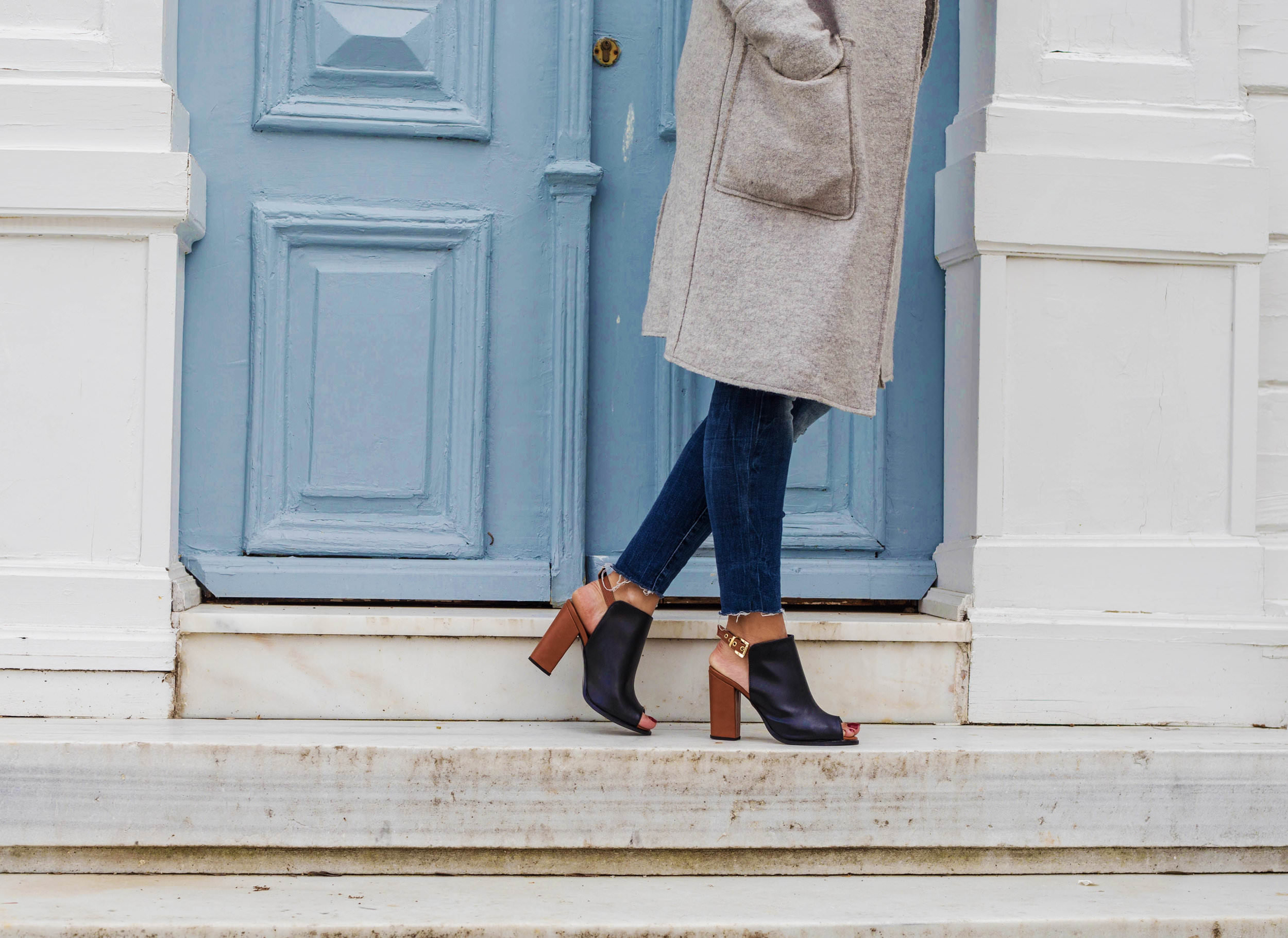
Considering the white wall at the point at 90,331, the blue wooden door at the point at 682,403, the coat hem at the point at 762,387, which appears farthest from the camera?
the blue wooden door at the point at 682,403

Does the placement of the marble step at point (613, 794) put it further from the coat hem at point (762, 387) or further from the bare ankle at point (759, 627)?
the coat hem at point (762, 387)

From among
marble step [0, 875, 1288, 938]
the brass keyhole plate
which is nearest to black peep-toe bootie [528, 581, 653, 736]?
marble step [0, 875, 1288, 938]

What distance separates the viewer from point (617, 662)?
1.84 metres

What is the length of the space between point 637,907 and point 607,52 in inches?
66.8

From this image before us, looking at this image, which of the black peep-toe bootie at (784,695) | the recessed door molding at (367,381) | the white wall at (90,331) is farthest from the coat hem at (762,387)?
the white wall at (90,331)

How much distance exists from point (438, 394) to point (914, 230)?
1066 mm

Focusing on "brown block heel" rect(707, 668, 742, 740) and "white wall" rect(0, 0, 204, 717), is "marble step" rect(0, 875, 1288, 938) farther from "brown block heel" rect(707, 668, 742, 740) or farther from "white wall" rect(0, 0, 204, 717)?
"white wall" rect(0, 0, 204, 717)

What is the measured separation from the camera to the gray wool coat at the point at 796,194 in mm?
1672

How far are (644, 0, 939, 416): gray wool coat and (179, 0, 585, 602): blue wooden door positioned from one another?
61cm

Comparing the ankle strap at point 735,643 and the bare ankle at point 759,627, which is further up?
the bare ankle at point 759,627

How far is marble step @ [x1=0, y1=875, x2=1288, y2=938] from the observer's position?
4.84ft

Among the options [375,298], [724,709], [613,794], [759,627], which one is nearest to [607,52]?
[375,298]

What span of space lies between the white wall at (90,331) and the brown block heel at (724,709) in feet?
3.20

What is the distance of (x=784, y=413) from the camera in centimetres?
180
